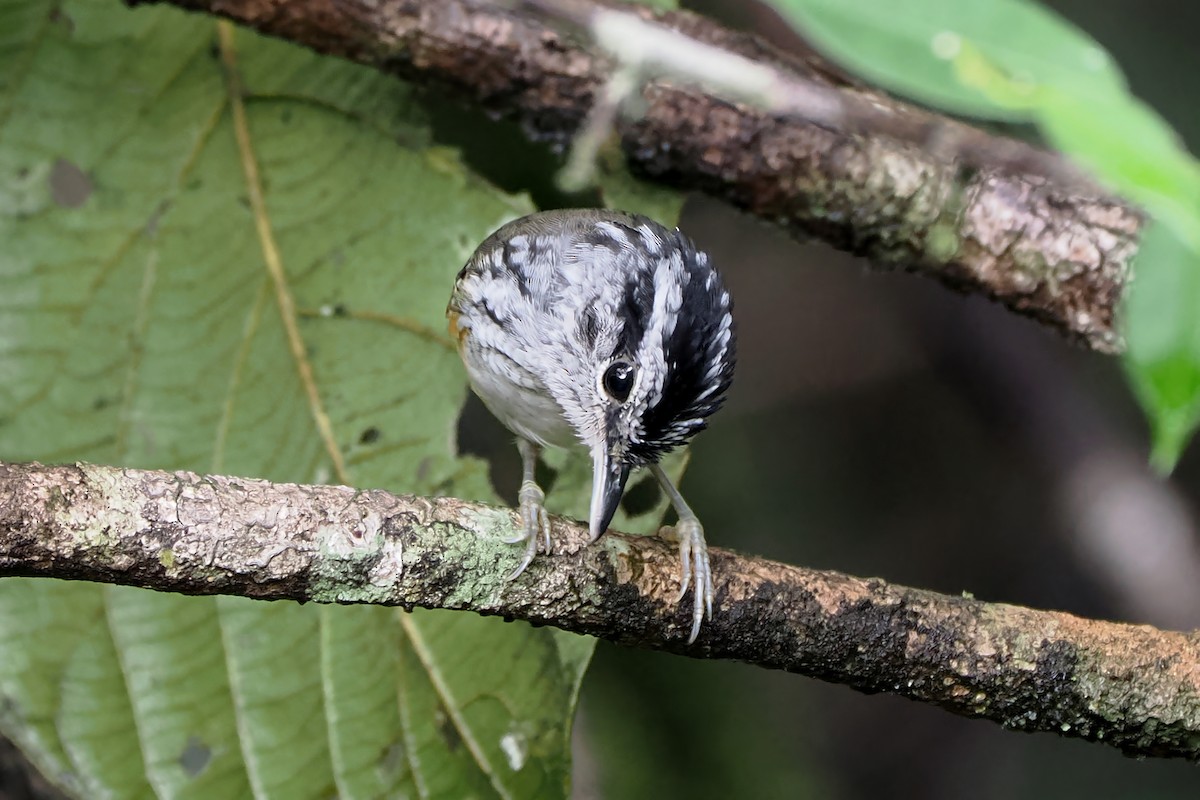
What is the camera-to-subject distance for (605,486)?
211 cm

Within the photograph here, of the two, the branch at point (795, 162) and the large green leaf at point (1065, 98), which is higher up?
the large green leaf at point (1065, 98)

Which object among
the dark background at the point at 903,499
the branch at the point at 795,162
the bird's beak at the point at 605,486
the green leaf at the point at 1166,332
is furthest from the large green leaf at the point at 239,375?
the green leaf at the point at 1166,332

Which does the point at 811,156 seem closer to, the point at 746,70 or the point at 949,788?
the point at 746,70

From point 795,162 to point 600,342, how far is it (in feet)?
2.02

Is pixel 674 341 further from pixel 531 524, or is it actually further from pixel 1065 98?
pixel 1065 98

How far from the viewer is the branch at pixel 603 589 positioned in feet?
4.81

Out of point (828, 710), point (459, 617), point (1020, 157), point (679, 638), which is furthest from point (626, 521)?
point (828, 710)

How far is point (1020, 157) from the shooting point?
119 centimetres

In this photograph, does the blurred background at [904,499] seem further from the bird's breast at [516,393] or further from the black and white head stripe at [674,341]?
the black and white head stripe at [674,341]

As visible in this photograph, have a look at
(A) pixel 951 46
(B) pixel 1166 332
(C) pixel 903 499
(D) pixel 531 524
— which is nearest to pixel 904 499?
(C) pixel 903 499

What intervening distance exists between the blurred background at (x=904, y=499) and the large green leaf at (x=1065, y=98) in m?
2.61

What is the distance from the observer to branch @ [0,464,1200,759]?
1.47 metres

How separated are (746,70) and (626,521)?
157 cm

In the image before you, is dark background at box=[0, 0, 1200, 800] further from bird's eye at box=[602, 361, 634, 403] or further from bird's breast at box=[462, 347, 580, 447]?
bird's eye at box=[602, 361, 634, 403]
